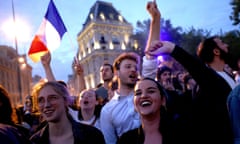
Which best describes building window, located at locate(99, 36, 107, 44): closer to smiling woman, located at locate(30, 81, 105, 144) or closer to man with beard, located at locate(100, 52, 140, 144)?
man with beard, located at locate(100, 52, 140, 144)

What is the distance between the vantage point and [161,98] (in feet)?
10.00

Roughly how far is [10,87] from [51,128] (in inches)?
2648

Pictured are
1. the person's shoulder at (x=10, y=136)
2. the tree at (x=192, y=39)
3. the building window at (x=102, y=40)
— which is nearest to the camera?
the person's shoulder at (x=10, y=136)

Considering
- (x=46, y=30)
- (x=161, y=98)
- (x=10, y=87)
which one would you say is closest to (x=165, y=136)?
(x=161, y=98)

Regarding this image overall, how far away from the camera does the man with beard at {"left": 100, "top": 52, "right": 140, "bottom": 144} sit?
3629mm

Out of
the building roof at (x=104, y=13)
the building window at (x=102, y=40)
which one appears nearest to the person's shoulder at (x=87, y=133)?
the building window at (x=102, y=40)

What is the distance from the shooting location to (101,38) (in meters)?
68.3

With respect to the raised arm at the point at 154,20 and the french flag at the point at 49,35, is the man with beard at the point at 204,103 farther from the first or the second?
the french flag at the point at 49,35

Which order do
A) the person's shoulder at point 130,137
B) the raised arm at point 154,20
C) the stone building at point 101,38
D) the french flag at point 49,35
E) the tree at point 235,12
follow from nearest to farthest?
the person's shoulder at point 130,137 < the raised arm at point 154,20 < the french flag at point 49,35 < the tree at point 235,12 < the stone building at point 101,38

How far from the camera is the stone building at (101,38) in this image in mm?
67812

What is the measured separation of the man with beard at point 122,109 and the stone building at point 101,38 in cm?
6117

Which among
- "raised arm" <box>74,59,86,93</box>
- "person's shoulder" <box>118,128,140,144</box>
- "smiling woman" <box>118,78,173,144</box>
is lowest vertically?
"person's shoulder" <box>118,128,140,144</box>

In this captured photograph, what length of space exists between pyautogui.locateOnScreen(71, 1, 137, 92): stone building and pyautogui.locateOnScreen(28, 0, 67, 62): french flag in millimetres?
58044

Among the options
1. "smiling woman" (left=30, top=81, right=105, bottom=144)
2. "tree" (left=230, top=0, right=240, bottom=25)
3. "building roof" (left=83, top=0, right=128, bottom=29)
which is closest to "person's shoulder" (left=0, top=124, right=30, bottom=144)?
"smiling woman" (left=30, top=81, right=105, bottom=144)
